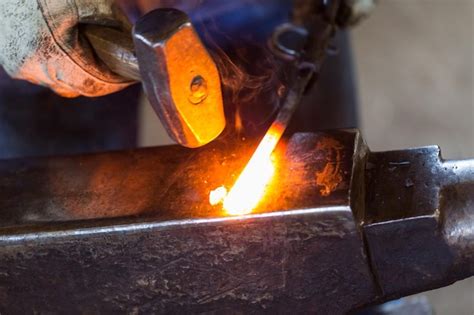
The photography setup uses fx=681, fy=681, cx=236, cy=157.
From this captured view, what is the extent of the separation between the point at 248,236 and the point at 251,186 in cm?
8

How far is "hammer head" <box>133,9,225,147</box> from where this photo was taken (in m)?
0.81

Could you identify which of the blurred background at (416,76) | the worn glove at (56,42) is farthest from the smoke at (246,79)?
the blurred background at (416,76)

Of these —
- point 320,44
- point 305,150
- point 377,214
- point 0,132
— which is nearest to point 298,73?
point 320,44

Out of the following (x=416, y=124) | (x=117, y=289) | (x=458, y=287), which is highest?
(x=117, y=289)

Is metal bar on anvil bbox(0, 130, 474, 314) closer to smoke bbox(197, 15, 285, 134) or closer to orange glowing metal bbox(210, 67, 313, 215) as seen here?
orange glowing metal bbox(210, 67, 313, 215)

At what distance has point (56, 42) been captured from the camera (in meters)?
1.10

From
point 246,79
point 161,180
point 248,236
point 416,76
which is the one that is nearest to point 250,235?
point 248,236

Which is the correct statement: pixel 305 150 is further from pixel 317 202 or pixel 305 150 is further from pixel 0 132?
pixel 0 132

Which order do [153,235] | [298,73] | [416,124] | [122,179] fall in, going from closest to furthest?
[153,235], [122,179], [298,73], [416,124]

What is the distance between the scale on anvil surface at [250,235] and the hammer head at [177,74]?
6.2 inches

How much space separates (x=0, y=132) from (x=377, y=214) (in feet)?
3.17

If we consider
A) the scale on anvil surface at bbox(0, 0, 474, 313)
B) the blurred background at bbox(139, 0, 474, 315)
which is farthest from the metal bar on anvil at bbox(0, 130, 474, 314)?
the blurred background at bbox(139, 0, 474, 315)

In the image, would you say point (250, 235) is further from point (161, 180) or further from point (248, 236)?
point (161, 180)

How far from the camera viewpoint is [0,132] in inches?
62.2
